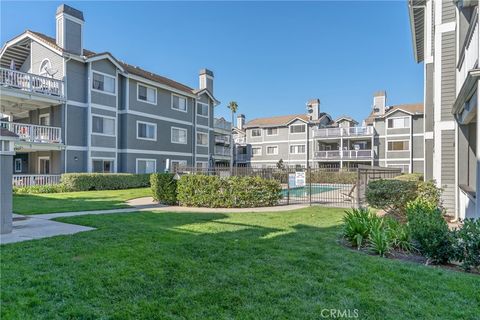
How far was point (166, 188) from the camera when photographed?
46.6 feet

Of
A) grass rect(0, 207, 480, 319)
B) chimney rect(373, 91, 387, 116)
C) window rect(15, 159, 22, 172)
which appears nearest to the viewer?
grass rect(0, 207, 480, 319)

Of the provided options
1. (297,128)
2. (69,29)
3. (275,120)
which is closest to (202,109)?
(69,29)

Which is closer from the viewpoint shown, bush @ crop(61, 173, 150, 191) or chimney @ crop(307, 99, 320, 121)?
bush @ crop(61, 173, 150, 191)

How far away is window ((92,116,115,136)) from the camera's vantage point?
23.0 m

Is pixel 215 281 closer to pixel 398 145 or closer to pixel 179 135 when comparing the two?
pixel 179 135

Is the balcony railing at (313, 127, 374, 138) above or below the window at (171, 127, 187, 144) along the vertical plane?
above

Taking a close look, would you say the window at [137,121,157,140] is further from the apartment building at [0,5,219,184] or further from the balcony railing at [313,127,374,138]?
the balcony railing at [313,127,374,138]

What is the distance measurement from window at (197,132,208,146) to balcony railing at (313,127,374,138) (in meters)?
16.7

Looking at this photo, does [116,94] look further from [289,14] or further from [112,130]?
[289,14]

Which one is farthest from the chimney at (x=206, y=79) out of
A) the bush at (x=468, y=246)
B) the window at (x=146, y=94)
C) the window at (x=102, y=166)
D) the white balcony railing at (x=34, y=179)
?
the bush at (x=468, y=246)

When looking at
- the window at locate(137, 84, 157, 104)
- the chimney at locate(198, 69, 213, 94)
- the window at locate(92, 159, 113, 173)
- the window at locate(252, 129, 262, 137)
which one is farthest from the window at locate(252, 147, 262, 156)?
the window at locate(92, 159, 113, 173)

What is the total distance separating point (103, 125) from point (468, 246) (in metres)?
23.8

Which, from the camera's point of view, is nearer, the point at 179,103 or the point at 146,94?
the point at 146,94

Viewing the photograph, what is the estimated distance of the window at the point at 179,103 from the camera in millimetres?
30078
